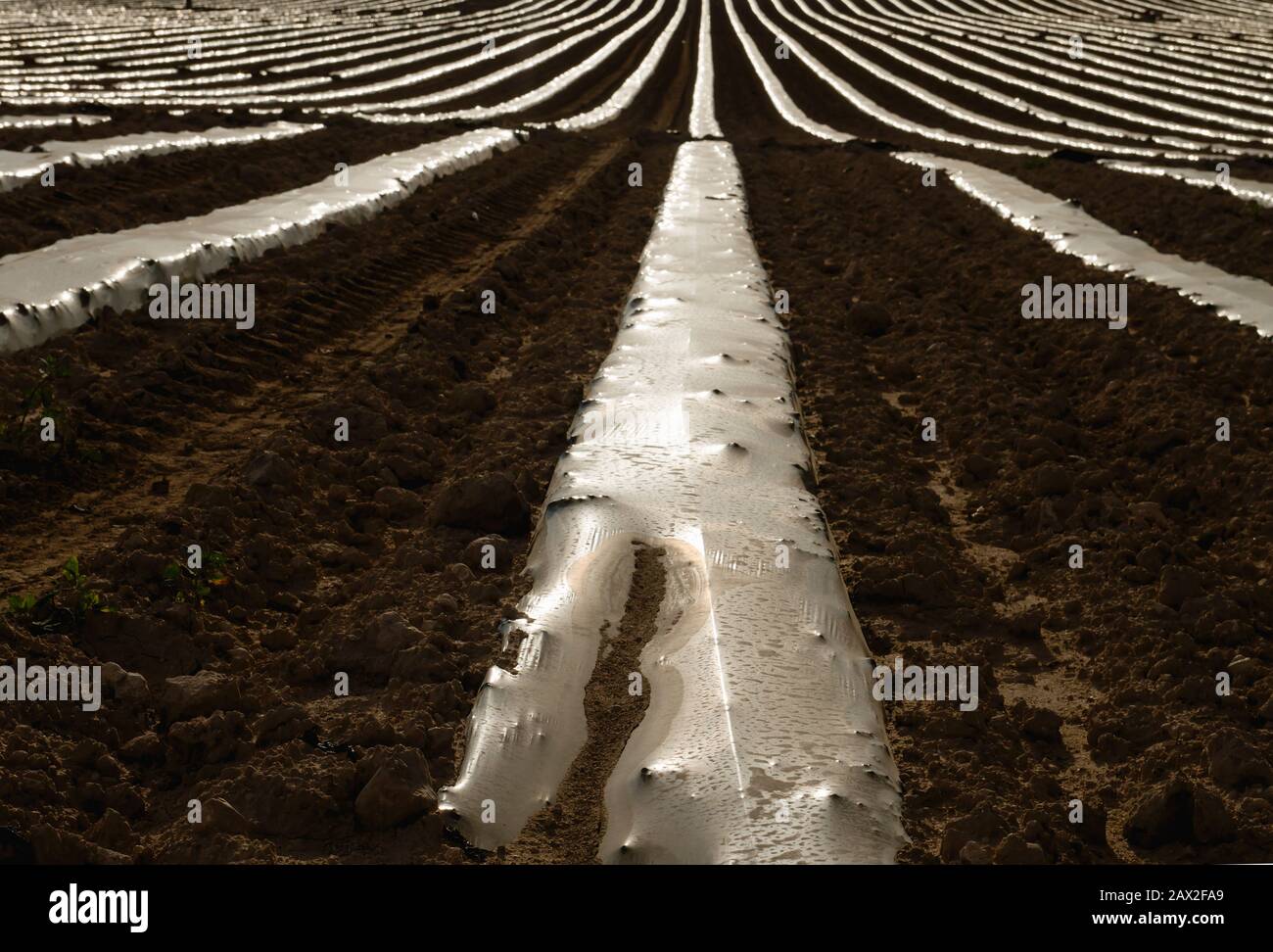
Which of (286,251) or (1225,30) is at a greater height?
(1225,30)

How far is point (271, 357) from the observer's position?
22.2 ft

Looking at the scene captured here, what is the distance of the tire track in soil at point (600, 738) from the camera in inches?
120

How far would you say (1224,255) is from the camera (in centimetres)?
919

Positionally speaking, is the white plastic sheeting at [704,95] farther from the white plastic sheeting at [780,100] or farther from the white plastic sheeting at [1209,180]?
the white plastic sheeting at [1209,180]

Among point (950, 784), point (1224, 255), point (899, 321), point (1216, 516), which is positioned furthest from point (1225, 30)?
point (950, 784)

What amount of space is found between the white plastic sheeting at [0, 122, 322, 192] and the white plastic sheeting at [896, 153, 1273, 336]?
23.6ft

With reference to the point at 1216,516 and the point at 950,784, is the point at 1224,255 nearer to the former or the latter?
the point at 1216,516

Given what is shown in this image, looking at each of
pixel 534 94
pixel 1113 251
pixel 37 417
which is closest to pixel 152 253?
pixel 37 417

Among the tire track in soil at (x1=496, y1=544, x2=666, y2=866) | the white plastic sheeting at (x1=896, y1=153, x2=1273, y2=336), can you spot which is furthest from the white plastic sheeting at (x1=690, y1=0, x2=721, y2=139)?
the tire track in soil at (x1=496, y1=544, x2=666, y2=866)

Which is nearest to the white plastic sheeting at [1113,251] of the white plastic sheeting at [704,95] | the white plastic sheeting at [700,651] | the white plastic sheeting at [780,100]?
the white plastic sheeting at [700,651]

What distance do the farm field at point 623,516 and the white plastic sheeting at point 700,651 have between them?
2cm

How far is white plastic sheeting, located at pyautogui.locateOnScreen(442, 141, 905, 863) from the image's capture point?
3.07m
